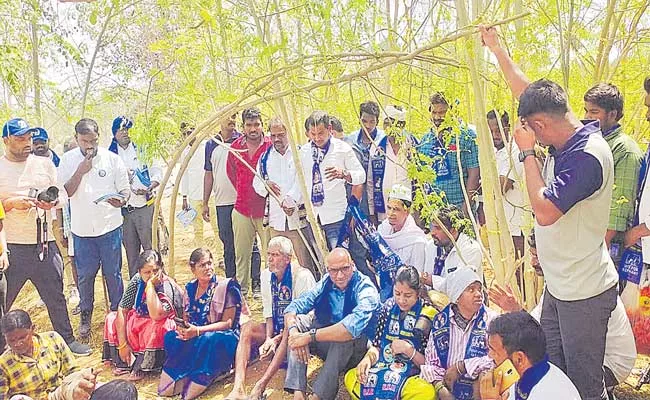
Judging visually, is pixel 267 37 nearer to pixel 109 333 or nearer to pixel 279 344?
pixel 279 344

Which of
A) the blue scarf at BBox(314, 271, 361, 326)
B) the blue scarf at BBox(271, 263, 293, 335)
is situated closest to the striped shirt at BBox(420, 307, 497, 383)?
the blue scarf at BBox(314, 271, 361, 326)

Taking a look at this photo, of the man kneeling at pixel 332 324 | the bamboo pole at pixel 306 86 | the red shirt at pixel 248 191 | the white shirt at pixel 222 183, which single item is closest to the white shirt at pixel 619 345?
the man kneeling at pixel 332 324

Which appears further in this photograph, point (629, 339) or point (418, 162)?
point (418, 162)

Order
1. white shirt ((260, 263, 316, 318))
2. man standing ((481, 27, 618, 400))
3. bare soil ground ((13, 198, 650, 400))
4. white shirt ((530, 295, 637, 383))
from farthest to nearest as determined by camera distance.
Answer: white shirt ((260, 263, 316, 318))
bare soil ground ((13, 198, 650, 400))
white shirt ((530, 295, 637, 383))
man standing ((481, 27, 618, 400))

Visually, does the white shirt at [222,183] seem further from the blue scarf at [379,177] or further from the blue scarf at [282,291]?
the blue scarf at [282,291]

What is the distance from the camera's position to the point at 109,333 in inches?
176

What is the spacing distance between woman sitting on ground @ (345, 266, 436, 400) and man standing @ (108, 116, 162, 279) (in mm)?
2692

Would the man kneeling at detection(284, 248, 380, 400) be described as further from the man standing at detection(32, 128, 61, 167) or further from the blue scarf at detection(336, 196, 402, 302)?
the man standing at detection(32, 128, 61, 167)

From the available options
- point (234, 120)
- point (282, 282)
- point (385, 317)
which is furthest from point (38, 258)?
point (385, 317)

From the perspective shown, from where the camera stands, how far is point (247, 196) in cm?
530

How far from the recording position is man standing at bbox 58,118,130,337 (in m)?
4.79

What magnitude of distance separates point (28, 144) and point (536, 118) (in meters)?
3.51

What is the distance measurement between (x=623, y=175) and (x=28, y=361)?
3364 mm

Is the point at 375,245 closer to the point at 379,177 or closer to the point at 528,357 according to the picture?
the point at 379,177
